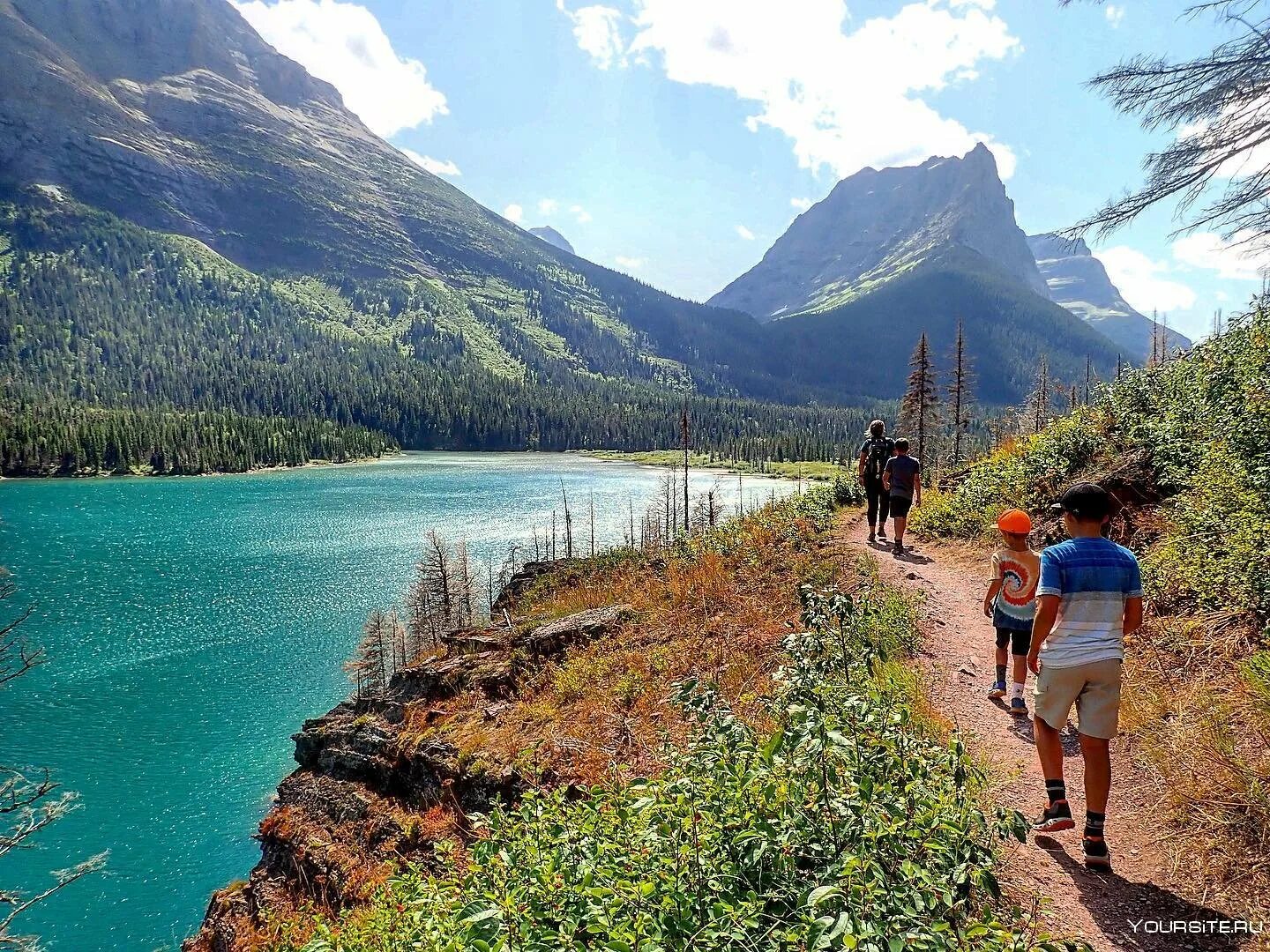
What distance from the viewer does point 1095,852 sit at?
4520 millimetres

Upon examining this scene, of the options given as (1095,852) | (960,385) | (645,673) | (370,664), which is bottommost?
(370,664)

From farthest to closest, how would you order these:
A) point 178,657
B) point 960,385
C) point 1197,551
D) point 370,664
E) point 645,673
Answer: point 178,657 → point 960,385 → point 370,664 → point 645,673 → point 1197,551

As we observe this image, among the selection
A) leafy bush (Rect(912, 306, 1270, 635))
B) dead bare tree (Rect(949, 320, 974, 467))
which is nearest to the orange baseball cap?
leafy bush (Rect(912, 306, 1270, 635))

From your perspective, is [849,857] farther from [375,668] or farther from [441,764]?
[375,668]

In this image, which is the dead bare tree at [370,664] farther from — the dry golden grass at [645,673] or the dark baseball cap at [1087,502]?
the dark baseball cap at [1087,502]

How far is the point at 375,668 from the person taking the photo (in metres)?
39.1

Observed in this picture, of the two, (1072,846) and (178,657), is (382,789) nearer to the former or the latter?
(1072,846)

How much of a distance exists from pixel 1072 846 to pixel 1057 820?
29cm

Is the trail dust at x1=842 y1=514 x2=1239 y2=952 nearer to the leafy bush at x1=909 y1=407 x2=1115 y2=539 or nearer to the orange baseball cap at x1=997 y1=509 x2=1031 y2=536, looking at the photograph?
the orange baseball cap at x1=997 y1=509 x2=1031 y2=536

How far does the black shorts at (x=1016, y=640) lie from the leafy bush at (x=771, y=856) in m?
3.65

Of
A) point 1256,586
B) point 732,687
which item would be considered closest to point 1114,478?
point 1256,586

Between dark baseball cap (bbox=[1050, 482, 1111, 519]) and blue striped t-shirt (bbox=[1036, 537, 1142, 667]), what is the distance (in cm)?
22

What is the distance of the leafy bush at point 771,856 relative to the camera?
285cm

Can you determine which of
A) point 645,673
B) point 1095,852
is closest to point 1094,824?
point 1095,852
